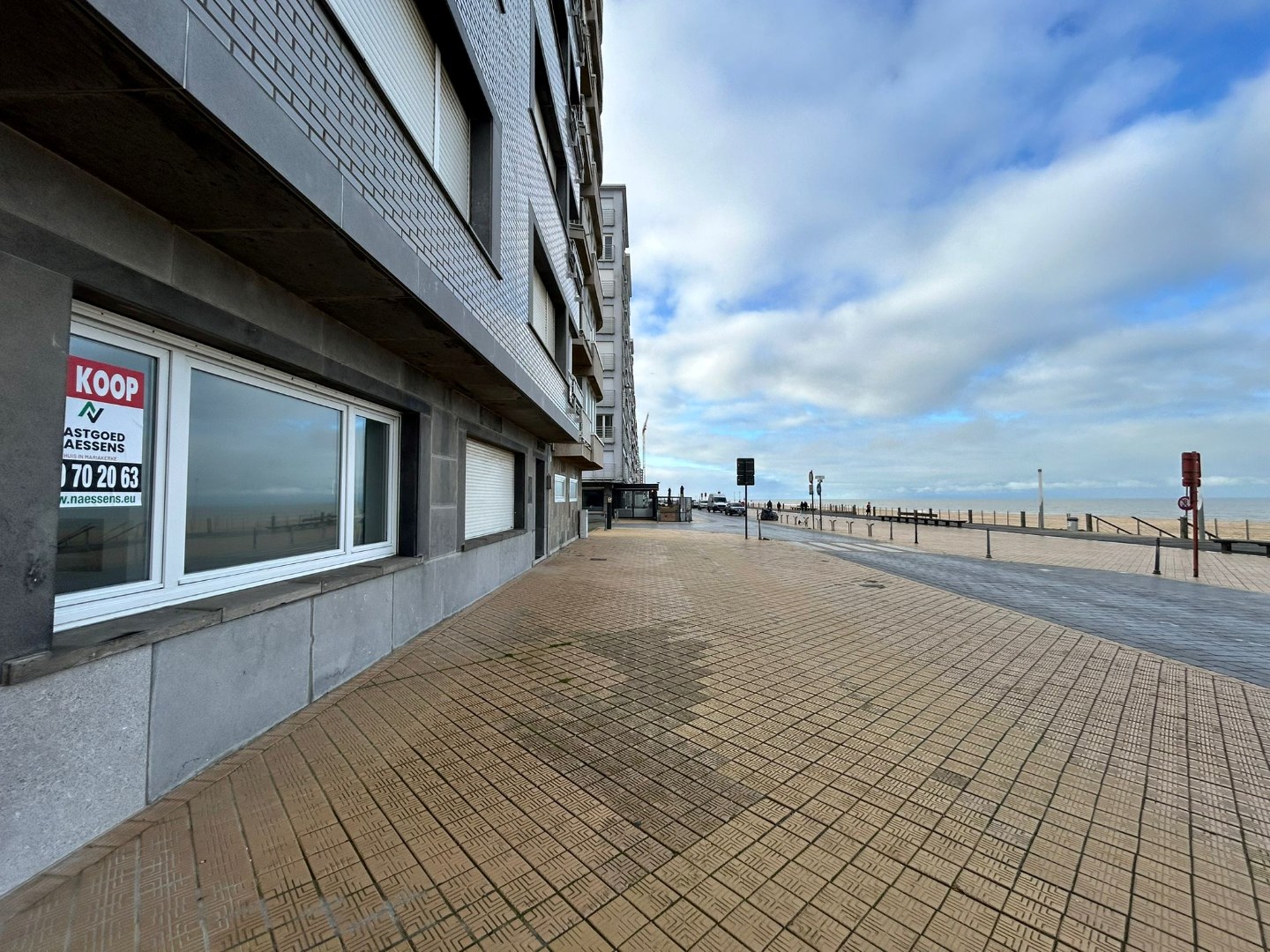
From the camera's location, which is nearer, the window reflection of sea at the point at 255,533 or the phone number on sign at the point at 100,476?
the phone number on sign at the point at 100,476

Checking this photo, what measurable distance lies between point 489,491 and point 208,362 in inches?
257

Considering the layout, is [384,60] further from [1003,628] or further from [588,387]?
[588,387]

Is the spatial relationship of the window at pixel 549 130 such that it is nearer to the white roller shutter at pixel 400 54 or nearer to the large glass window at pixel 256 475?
the white roller shutter at pixel 400 54

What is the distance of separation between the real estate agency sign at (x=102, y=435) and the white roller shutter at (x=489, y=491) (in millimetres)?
5040

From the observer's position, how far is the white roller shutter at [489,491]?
8891mm

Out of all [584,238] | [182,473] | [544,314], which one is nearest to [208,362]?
[182,473]

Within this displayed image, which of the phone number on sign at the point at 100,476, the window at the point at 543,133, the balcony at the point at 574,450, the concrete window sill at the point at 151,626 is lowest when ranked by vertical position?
the concrete window sill at the point at 151,626

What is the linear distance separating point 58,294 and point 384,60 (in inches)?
147

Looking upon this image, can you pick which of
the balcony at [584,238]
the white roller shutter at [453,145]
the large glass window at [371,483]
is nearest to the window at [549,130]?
the balcony at [584,238]

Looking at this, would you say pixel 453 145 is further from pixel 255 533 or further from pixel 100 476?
pixel 100 476

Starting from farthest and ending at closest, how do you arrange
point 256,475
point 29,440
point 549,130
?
point 549,130
point 256,475
point 29,440

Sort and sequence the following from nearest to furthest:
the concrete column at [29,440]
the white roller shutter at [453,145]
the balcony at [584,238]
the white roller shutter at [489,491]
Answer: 1. the concrete column at [29,440]
2. the white roller shutter at [453,145]
3. the white roller shutter at [489,491]
4. the balcony at [584,238]

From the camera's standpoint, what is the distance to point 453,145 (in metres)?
6.55

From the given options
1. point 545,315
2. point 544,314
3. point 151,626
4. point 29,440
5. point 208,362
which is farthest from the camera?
point 545,315
